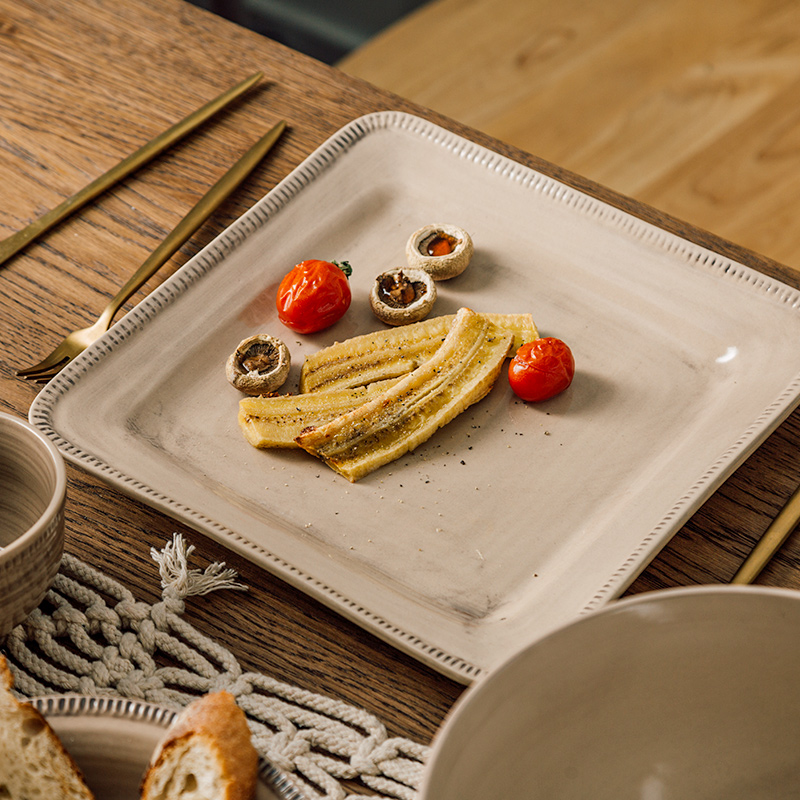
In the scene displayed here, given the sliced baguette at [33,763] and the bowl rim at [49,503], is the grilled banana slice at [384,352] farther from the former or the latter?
the sliced baguette at [33,763]

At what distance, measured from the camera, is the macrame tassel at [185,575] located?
93cm

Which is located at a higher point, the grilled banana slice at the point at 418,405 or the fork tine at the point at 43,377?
the grilled banana slice at the point at 418,405

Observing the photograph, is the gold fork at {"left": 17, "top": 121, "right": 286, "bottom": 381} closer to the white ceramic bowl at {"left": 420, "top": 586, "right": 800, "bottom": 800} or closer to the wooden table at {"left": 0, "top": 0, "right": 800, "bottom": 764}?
the wooden table at {"left": 0, "top": 0, "right": 800, "bottom": 764}

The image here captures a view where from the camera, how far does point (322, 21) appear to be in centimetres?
333

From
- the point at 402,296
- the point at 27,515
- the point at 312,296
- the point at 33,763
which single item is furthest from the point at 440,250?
the point at 33,763

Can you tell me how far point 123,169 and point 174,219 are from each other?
0.41 feet

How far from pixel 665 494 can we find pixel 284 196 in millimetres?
688

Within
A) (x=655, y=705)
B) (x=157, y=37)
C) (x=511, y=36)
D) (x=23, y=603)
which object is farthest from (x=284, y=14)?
(x=655, y=705)

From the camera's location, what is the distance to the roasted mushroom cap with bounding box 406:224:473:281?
127 cm

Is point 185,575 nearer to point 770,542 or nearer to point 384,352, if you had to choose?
point 384,352

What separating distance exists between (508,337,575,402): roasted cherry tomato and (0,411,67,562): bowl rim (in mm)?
554

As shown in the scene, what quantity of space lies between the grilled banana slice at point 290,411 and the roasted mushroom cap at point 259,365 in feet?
0.06

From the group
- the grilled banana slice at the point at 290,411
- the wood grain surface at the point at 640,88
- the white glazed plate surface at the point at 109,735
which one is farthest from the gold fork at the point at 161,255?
the wood grain surface at the point at 640,88

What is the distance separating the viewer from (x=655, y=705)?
659 mm
